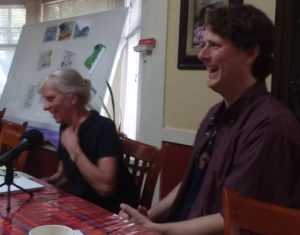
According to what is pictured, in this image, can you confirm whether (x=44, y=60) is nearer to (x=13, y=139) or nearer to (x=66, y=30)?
(x=66, y=30)

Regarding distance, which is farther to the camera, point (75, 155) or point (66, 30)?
point (66, 30)

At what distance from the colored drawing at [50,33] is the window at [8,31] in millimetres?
732

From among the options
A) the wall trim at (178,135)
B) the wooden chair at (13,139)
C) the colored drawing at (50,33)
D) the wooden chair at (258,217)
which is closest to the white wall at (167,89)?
the wall trim at (178,135)

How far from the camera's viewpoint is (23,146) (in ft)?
4.45

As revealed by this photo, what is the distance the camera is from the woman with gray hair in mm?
1709

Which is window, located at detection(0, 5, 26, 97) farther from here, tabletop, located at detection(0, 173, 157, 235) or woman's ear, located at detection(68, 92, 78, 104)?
tabletop, located at detection(0, 173, 157, 235)

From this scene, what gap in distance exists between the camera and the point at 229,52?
4.36 feet

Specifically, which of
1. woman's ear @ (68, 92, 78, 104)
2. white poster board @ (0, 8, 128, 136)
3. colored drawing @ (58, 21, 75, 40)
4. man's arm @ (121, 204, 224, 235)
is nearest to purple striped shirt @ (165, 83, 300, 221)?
man's arm @ (121, 204, 224, 235)

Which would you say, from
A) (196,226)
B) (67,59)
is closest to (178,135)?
(196,226)

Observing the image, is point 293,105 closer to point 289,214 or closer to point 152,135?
point 289,214

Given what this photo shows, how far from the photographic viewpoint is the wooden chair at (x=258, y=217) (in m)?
0.79

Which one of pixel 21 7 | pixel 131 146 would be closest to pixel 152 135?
pixel 131 146

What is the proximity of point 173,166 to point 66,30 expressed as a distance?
1527 mm

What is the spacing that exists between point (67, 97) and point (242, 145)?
38.4 inches
